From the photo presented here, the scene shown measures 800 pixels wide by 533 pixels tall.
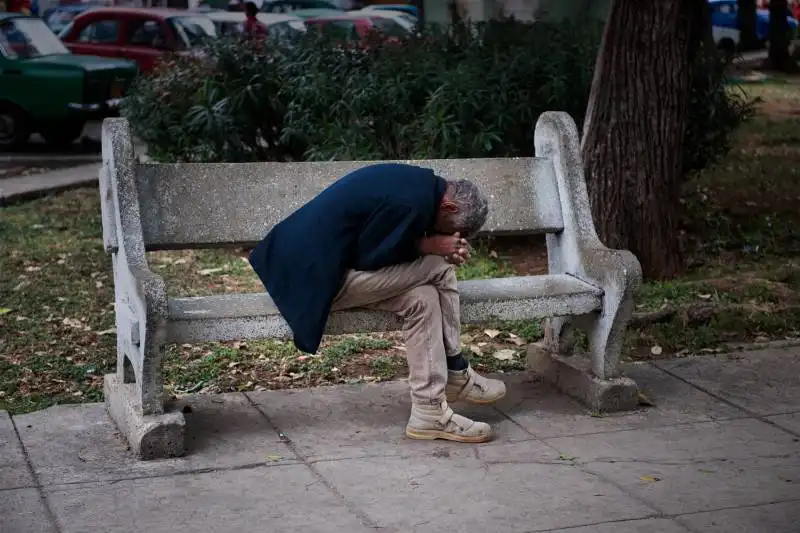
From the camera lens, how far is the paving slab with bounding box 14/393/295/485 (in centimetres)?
441

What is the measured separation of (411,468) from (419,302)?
0.63 meters

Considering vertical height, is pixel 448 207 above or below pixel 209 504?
above

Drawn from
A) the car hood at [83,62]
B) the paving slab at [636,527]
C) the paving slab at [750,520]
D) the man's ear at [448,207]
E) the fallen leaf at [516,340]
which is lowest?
the fallen leaf at [516,340]

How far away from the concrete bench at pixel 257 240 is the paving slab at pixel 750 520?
3.68 ft

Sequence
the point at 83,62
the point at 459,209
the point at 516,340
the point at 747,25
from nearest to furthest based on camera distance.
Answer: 1. the point at 459,209
2. the point at 516,340
3. the point at 83,62
4. the point at 747,25

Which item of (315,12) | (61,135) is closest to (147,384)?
(61,135)

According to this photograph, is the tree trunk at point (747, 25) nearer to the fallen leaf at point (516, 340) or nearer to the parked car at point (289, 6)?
the parked car at point (289, 6)

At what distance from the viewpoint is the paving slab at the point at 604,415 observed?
500cm

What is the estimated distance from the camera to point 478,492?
13.9 ft

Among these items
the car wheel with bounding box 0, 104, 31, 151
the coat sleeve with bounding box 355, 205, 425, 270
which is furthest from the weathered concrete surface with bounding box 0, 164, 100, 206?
the coat sleeve with bounding box 355, 205, 425, 270

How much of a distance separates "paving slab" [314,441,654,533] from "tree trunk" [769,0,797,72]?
22756 millimetres

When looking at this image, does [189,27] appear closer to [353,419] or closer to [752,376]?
→ [752,376]

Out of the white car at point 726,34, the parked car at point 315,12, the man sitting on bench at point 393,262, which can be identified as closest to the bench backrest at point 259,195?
the man sitting on bench at point 393,262

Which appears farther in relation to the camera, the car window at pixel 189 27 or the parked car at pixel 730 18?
the parked car at pixel 730 18
